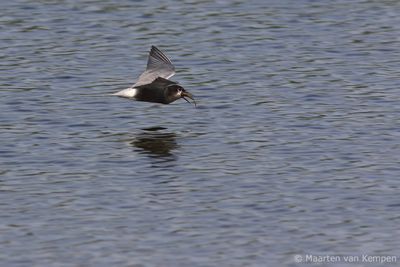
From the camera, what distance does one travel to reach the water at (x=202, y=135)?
1555cm

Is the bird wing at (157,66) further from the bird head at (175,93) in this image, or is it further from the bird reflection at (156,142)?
the bird reflection at (156,142)

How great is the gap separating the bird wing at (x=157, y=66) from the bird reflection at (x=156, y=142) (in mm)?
1129

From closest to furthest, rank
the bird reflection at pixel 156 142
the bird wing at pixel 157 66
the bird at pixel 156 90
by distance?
the bird reflection at pixel 156 142 → the bird at pixel 156 90 → the bird wing at pixel 157 66

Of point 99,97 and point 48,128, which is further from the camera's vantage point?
point 99,97

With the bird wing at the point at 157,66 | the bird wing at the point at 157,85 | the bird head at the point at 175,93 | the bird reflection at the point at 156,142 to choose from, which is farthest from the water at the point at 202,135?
Answer: the bird wing at the point at 157,66

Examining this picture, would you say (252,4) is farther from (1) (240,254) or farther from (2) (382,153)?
(1) (240,254)

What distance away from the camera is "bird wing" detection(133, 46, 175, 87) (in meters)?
22.2

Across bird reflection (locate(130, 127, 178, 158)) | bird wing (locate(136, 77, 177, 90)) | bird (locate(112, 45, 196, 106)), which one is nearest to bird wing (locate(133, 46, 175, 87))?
bird (locate(112, 45, 196, 106))

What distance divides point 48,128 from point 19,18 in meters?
9.10

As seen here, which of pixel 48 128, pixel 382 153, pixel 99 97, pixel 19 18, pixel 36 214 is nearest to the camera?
pixel 36 214

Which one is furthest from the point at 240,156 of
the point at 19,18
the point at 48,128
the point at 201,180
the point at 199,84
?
the point at 19,18

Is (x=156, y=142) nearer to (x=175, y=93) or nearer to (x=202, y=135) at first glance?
(x=202, y=135)

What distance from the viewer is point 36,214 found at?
16547 millimetres

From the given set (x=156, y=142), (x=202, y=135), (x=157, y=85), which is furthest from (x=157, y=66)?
(x=156, y=142)
